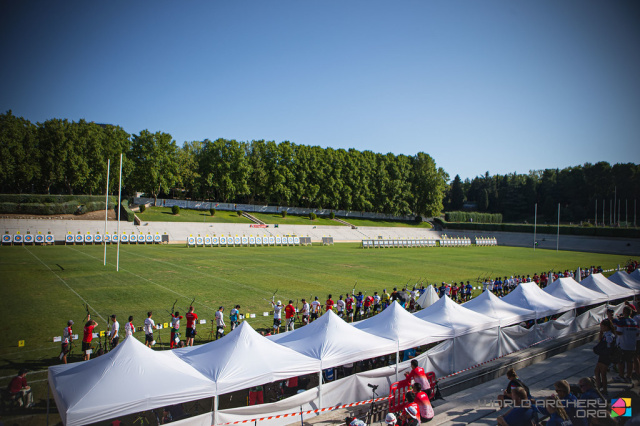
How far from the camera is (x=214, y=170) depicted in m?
78.9

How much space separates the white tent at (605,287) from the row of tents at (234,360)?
7.27 m

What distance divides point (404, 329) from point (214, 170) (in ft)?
238

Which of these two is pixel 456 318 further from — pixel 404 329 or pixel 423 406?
pixel 423 406

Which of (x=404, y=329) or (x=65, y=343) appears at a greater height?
(x=404, y=329)

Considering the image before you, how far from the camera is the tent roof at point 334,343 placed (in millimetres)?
10016

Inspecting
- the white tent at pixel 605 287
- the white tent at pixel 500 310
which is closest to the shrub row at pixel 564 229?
the white tent at pixel 605 287

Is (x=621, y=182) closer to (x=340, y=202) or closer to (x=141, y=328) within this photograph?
(x=340, y=202)

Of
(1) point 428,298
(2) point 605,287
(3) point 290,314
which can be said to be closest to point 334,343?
(3) point 290,314

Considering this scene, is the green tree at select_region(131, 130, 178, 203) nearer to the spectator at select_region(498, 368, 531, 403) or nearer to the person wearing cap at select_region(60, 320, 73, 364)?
the person wearing cap at select_region(60, 320, 73, 364)

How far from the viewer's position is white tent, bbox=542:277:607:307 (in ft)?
55.4

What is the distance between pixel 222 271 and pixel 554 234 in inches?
2795

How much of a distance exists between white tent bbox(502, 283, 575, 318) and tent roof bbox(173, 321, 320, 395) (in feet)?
33.4

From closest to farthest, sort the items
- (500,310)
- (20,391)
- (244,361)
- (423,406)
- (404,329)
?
(423,406) → (20,391) → (244,361) → (404,329) → (500,310)

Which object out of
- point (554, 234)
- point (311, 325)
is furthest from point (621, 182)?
point (311, 325)
